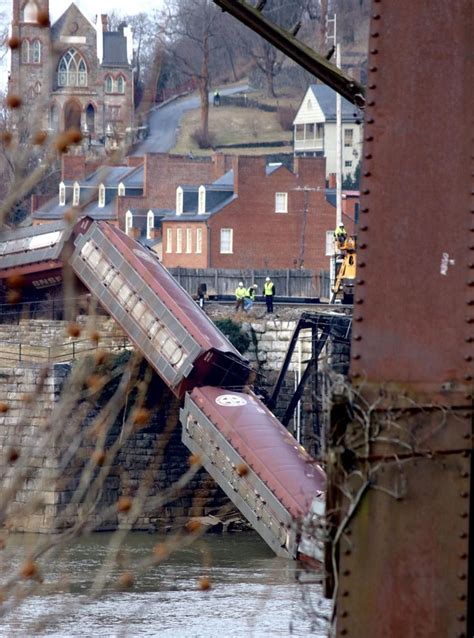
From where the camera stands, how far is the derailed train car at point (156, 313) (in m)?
29.5

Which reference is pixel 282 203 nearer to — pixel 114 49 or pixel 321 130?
pixel 321 130

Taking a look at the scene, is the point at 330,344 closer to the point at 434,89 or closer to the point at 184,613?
the point at 184,613

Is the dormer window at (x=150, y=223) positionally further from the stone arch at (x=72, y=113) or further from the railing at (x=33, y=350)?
the stone arch at (x=72, y=113)

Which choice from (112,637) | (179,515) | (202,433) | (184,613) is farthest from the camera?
(179,515)

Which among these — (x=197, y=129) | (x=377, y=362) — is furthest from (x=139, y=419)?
(x=197, y=129)

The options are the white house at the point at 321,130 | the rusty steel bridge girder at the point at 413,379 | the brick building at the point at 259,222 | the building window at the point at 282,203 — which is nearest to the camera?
the rusty steel bridge girder at the point at 413,379

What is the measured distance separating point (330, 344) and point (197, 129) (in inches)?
2478

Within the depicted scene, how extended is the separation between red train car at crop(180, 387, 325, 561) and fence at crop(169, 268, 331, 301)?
18.7m

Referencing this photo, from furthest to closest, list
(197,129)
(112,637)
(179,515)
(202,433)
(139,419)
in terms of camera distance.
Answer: (197,129) < (179,515) < (202,433) < (112,637) < (139,419)

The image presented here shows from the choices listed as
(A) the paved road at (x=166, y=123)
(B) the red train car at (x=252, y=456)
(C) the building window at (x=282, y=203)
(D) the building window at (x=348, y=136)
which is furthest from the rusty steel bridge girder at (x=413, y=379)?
(A) the paved road at (x=166, y=123)

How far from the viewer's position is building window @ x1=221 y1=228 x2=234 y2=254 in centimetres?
5578

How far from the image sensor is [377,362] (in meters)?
6.12

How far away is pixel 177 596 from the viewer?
891 inches

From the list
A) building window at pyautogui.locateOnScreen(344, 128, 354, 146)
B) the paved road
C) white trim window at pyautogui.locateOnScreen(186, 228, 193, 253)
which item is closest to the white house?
building window at pyautogui.locateOnScreen(344, 128, 354, 146)
